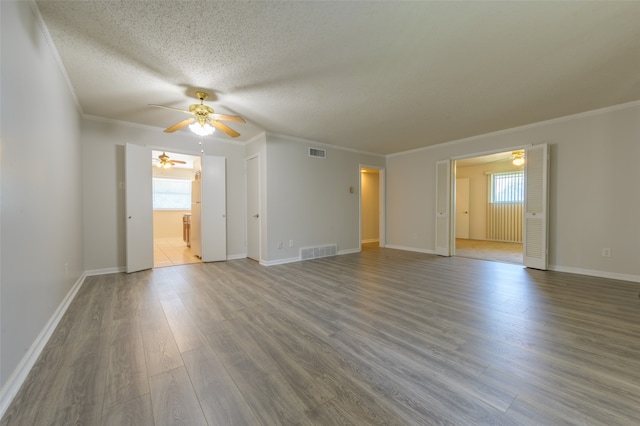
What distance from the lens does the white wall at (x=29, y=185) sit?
4.61 ft

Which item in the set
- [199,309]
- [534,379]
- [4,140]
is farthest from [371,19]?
[199,309]

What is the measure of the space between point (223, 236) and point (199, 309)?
2609 millimetres

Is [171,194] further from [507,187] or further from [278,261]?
[507,187]

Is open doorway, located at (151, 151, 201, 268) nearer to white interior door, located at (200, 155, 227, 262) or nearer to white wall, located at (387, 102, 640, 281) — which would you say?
white interior door, located at (200, 155, 227, 262)

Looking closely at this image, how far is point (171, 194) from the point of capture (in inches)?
348

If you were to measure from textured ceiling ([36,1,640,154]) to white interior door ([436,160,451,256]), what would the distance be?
1.74 meters

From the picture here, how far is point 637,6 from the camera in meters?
1.79

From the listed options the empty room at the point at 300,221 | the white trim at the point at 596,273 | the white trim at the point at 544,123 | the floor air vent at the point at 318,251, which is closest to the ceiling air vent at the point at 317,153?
the empty room at the point at 300,221

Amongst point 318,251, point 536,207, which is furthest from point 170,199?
point 536,207

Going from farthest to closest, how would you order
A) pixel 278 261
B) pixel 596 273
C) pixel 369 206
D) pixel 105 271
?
pixel 369 206 < pixel 278 261 < pixel 105 271 < pixel 596 273

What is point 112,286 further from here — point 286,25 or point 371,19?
point 371,19

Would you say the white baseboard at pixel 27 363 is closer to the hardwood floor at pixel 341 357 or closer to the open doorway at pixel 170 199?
the hardwood floor at pixel 341 357

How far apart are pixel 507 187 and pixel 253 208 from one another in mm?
7840

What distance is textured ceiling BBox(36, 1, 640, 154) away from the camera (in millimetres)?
1830
